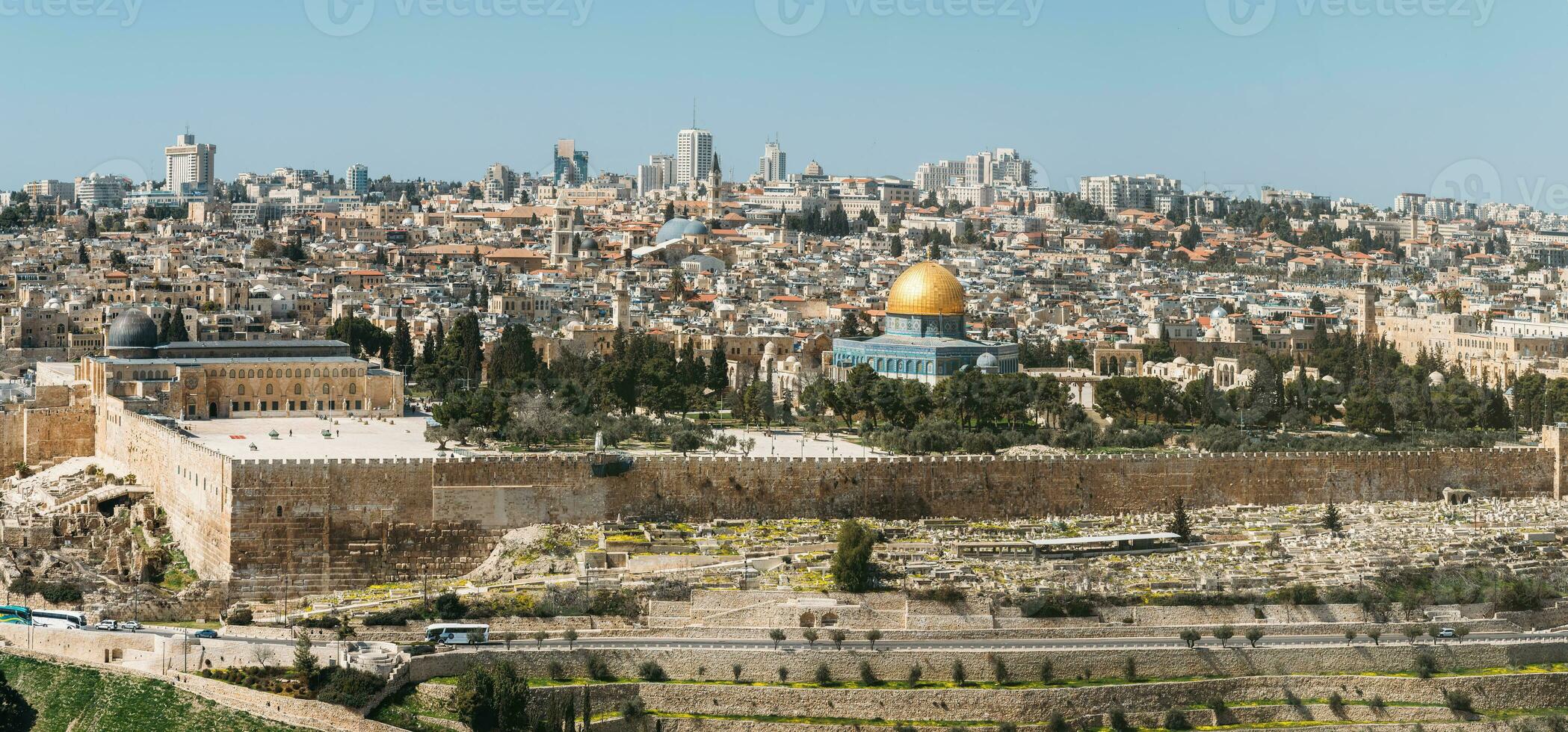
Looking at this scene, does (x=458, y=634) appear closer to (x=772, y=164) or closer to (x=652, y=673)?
(x=652, y=673)

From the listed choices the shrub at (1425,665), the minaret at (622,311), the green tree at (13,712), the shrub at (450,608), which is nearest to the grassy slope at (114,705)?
the green tree at (13,712)

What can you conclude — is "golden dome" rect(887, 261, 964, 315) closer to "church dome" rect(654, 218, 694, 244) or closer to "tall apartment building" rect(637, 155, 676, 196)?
"church dome" rect(654, 218, 694, 244)

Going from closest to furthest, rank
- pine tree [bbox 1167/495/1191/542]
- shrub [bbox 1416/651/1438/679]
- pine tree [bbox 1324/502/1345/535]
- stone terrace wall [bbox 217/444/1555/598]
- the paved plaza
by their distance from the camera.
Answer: shrub [bbox 1416/651/1438/679] < stone terrace wall [bbox 217/444/1555/598] < pine tree [bbox 1167/495/1191/542] < pine tree [bbox 1324/502/1345/535] < the paved plaza

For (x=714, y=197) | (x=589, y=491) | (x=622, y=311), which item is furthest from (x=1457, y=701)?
(x=714, y=197)

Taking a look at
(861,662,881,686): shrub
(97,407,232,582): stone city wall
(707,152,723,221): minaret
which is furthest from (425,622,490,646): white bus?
(707,152,723,221): minaret

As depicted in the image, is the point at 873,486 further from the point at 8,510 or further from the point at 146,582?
the point at 8,510

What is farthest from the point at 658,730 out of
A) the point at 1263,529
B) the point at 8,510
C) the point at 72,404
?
the point at 72,404
